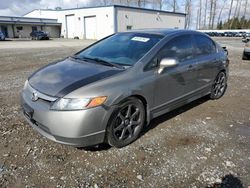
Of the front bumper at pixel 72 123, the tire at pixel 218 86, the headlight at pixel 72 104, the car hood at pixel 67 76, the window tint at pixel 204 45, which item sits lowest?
the tire at pixel 218 86

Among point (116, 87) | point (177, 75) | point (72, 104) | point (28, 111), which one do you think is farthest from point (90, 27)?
point (72, 104)

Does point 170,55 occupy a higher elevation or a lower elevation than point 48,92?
higher

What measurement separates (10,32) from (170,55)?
172 feet

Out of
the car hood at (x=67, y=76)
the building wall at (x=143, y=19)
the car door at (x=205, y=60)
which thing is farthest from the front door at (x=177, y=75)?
the building wall at (x=143, y=19)

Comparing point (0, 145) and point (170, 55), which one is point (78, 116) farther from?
point (170, 55)

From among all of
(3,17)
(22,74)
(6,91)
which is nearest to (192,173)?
(6,91)

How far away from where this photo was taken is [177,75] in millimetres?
4113

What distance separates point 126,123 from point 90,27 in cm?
4277

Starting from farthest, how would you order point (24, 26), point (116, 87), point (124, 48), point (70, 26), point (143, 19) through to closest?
point (24, 26) → point (70, 26) → point (143, 19) → point (124, 48) → point (116, 87)

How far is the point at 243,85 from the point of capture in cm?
727

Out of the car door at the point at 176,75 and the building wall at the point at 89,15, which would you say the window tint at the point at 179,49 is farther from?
the building wall at the point at 89,15

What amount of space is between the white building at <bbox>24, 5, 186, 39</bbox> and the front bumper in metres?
38.5

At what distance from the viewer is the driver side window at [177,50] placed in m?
3.76

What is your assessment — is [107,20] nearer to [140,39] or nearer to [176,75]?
[140,39]
